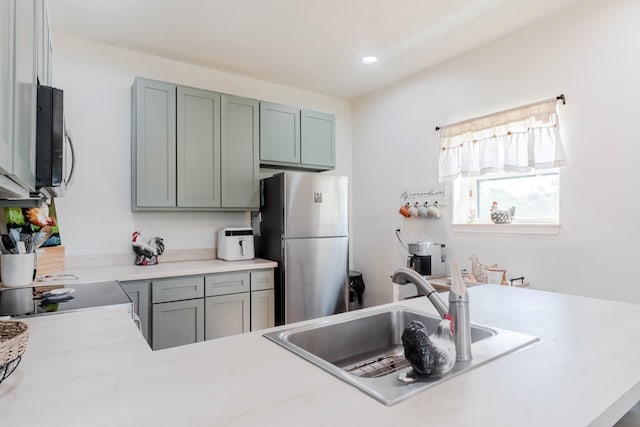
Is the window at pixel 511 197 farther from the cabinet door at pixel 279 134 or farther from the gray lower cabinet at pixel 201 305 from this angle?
the gray lower cabinet at pixel 201 305

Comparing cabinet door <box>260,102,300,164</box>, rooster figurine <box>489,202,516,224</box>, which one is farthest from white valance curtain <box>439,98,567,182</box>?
cabinet door <box>260,102,300,164</box>

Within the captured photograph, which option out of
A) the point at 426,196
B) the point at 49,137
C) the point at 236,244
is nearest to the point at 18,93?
the point at 49,137

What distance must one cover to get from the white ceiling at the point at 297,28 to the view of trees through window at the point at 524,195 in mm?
1136

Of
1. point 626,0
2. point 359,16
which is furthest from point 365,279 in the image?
point 626,0

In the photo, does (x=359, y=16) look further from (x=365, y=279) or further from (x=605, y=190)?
(x=365, y=279)

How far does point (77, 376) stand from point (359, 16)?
101 inches

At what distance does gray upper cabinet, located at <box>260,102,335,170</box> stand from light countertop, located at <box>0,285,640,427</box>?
241cm

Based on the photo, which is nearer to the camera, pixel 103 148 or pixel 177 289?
pixel 177 289

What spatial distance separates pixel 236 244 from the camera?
10.4ft

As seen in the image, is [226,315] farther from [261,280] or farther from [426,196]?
[426,196]

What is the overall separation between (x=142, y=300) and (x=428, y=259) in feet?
7.29

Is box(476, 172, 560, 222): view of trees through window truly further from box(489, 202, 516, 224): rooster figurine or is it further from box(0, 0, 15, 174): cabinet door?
box(0, 0, 15, 174): cabinet door

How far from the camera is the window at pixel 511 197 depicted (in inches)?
105

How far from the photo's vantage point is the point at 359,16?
256 cm
